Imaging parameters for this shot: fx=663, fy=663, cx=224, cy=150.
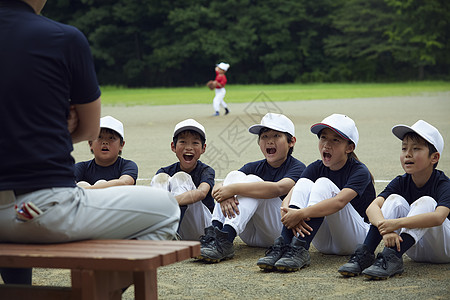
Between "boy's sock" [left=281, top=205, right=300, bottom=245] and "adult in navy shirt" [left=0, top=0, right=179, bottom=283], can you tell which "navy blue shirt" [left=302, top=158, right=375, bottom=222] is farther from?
"adult in navy shirt" [left=0, top=0, right=179, bottom=283]

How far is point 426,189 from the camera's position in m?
4.25

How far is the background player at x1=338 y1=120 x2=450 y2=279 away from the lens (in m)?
3.92

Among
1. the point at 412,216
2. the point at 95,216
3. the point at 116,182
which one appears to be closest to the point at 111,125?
the point at 116,182

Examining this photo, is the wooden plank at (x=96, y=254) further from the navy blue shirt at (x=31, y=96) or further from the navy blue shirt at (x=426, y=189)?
the navy blue shirt at (x=426, y=189)

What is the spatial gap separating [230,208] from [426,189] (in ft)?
4.21

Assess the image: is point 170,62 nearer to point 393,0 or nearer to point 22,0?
point 393,0

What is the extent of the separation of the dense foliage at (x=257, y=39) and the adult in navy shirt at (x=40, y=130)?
48143 millimetres

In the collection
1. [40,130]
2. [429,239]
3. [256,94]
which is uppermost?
[256,94]

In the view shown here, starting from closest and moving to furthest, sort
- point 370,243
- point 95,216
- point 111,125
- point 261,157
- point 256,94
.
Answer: point 95,216, point 370,243, point 111,125, point 261,157, point 256,94

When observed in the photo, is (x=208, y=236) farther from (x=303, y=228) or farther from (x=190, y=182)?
(x=303, y=228)

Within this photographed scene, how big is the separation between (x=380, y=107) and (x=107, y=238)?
1966cm

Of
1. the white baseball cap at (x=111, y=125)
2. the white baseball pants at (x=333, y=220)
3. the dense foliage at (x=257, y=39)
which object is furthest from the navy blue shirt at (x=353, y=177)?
the dense foliage at (x=257, y=39)

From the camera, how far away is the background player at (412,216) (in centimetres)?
392

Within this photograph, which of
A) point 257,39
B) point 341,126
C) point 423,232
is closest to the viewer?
point 423,232
